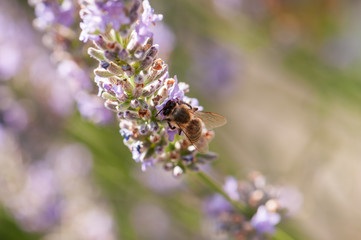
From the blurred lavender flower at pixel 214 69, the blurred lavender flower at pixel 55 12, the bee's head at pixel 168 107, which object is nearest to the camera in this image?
the bee's head at pixel 168 107

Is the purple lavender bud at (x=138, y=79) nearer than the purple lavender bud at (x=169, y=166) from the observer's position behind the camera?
Yes

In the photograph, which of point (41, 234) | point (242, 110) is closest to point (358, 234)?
point (242, 110)

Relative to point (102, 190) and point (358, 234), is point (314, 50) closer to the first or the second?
point (358, 234)

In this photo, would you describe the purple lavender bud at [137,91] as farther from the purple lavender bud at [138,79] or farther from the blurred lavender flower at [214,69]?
the blurred lavender flower at [214,69]

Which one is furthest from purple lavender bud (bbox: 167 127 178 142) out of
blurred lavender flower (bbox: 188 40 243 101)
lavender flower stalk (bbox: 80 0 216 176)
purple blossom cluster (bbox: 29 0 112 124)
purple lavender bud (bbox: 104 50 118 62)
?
blurred lavender flower (bbox: 188 40 243 101)

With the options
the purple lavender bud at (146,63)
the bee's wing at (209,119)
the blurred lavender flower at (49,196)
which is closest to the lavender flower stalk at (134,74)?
the purple lavender bud at (146,63)

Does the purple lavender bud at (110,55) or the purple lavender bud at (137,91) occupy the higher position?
the purple lavender bud at (137,91)

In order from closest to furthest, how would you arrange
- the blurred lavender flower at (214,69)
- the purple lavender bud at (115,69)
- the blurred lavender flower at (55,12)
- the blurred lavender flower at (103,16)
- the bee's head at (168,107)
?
the blurred lavender flower at (103,16) < the purple lavender bud at (115,69) < the bee's head at (168,107) < the blurred lavender flower at (55,12) < the blurred lavender flower at (214,69)

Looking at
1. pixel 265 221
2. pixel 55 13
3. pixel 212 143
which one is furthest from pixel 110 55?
pixel 212 143

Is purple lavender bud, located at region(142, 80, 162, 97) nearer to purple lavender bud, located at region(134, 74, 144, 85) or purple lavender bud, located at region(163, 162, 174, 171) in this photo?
purple lavender bud, located at region(134, 74, 144, 85)
